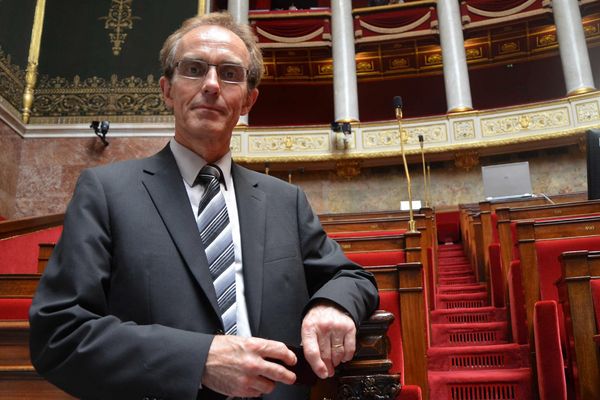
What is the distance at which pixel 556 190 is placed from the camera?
19.7ft

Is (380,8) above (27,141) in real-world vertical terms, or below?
above

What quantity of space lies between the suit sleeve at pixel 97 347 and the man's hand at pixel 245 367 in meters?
0.02

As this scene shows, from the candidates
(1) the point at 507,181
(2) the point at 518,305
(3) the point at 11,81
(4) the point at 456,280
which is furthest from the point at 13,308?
(1) the point at 507,181

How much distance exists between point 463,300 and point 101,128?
3500 millimetres

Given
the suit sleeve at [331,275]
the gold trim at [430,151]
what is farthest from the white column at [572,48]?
the suit sleeve at [331,275]

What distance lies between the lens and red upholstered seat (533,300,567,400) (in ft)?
4.81

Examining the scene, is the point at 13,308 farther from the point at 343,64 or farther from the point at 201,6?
the point at 343,64

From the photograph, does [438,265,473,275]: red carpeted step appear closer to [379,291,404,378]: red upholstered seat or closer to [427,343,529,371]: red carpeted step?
[427,343,529,371]: red carpeted step

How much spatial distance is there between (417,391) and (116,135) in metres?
4.36

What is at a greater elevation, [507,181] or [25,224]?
[507,181]

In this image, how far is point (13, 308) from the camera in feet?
5.86

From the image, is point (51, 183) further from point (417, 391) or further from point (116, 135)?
point (417, 391)

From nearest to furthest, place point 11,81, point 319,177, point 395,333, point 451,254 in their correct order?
point 395,333
point 451,254
point 11,81
point 319,177

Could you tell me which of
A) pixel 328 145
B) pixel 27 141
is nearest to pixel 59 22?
pixel 27 141
